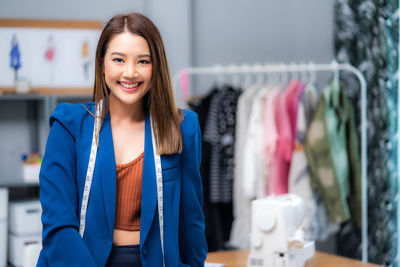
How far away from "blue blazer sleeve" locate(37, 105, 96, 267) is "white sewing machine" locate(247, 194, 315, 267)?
852 mm

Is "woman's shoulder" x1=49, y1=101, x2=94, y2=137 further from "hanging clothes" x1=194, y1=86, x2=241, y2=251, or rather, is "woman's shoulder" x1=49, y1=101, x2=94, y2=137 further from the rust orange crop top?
"hanging clothes" x1=194, y1=86, x2=241, y2=251

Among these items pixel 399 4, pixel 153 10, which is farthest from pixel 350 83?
pixel 153 10

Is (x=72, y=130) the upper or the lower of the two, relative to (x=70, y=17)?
lower

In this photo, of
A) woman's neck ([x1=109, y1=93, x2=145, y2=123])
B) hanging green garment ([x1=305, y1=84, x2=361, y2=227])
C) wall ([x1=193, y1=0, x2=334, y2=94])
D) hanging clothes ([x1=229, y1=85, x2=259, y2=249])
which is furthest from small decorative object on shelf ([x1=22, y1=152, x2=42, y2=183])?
woman's neck ([x1=109, y1=93, x2=145, y2=123])

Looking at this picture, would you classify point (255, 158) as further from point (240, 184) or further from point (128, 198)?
point (128, 198)

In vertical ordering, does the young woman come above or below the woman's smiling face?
below

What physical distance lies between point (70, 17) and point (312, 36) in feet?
6.72

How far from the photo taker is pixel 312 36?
470cm

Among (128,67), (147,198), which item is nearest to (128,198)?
(147,198)

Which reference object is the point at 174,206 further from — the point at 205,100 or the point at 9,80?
the point at 9,80

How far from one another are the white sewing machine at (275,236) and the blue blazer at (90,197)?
577 mm

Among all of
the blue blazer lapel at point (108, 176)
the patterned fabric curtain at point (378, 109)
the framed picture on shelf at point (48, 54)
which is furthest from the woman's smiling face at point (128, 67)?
the framed picture on shelf at point (48, 54)

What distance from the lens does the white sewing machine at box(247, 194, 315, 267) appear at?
2076 mm

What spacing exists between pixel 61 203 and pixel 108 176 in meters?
0.14
